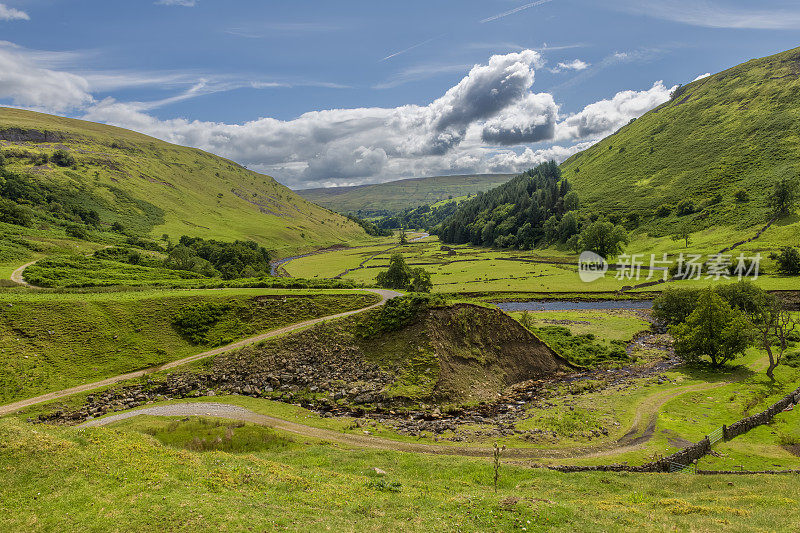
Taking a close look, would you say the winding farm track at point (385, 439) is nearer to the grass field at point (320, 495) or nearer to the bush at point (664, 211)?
the grass field at point (320, 495)

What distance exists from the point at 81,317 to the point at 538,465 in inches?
2160

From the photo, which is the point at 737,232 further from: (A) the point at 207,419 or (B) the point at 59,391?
(B) the point at 59,391

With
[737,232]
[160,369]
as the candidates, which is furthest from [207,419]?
[737,232]

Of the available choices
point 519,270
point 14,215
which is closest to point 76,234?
point 14,215

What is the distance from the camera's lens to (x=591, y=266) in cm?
13425

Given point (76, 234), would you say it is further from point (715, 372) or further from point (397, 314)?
point (715, 372)

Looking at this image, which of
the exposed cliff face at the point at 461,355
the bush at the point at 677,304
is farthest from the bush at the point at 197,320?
the bush at the point at 677,304

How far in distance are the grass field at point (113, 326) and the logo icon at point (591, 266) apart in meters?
89.4

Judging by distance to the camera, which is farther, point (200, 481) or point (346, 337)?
point (346, 337)

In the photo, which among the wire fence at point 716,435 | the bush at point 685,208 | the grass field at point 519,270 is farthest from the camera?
the bush at point 685,208

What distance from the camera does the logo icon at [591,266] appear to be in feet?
392

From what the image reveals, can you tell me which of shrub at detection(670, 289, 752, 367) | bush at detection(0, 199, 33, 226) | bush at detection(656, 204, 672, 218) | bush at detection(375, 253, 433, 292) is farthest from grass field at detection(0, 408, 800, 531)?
bush at detection(656, 204, 672, 218)

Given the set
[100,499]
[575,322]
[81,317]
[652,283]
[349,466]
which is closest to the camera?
[100,499]

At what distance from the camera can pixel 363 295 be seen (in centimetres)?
5900
